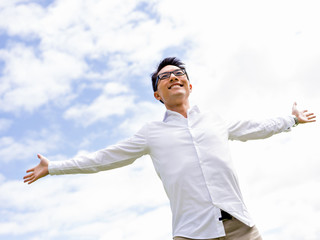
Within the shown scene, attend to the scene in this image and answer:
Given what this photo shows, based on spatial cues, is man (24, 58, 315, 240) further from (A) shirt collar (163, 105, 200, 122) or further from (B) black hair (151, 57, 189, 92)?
(B) black hair (151, 57, 189, 92)

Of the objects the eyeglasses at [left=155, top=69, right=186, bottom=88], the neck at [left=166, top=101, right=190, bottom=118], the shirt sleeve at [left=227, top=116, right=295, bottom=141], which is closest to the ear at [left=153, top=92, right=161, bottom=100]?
the eyeglasses at [left=155, top=69, right=186, bottom=88]

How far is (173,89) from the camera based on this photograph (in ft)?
17.2

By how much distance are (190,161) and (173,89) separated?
1.18 metres

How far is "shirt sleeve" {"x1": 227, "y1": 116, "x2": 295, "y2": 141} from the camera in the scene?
5180mm

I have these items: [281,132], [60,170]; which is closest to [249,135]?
[281,132]

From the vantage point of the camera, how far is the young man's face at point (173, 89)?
5.18 metres

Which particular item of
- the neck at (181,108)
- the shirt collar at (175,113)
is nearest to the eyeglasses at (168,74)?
the neck at (181,108)

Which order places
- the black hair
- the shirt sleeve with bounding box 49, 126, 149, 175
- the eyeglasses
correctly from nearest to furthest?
the shirt sleeve with bounding box 49, 126, 149, 175 < the eyeglasses < the black hair

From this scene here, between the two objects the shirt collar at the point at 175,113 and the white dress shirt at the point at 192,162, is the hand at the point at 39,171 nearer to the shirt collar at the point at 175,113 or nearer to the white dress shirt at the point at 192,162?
the white dress shirt at the point at 192,162

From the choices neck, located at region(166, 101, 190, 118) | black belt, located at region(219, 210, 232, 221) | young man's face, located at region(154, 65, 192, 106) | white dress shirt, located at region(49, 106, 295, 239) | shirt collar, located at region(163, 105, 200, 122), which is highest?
young man's face, located at region(154, 65, 192, 106)

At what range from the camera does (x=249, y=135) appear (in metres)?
5.24

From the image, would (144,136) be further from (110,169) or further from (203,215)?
(203,215)

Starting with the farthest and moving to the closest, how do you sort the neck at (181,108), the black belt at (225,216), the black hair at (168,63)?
the black hair at (168,63) < the neck at (181,108) < the black belt at (225,216)

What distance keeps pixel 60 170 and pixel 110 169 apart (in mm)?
637
